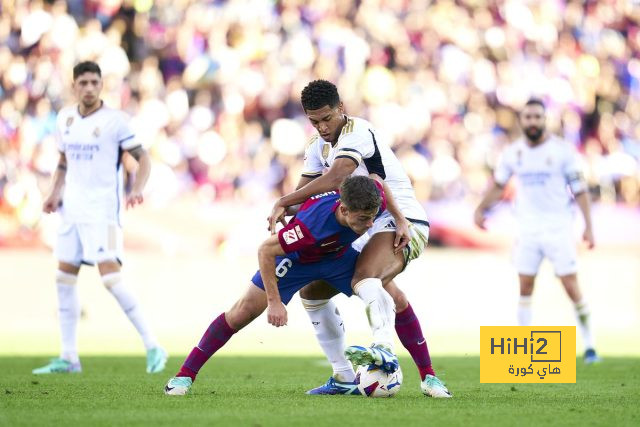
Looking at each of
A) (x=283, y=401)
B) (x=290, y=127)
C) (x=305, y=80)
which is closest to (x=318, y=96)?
(x=283, y=401)

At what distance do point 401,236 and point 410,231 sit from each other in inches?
11.4

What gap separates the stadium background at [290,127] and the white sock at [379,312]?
6159 millimetres

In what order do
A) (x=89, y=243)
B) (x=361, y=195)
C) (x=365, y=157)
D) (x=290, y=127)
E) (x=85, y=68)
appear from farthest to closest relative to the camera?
(x=290, y=127) → (x=89, y=243) → (x=85, y=68) → (x=365, y=157) → (x=361, y=195)

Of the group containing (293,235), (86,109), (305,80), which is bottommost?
(293,235)

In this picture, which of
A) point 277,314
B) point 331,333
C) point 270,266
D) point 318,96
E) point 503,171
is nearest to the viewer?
point 277,314

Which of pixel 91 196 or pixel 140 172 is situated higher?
pixel 140 172

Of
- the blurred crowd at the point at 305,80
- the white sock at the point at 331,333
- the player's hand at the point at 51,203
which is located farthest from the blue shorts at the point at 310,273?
the blurred crowd at the point at 305,80

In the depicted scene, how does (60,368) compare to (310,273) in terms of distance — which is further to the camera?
(60,368)

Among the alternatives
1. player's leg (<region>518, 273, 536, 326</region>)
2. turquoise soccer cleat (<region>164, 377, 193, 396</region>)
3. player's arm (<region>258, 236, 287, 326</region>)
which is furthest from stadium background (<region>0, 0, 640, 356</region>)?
player's arm (<region>258, 236, 287, 326</region>)

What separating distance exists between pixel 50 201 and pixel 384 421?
495 centimetres

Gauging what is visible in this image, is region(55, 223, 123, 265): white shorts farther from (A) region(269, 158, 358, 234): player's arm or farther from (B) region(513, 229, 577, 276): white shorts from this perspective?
(B) region(513, 229, 577, 276): white shorts

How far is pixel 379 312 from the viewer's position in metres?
6.25

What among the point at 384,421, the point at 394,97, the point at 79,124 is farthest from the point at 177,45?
the point at 384,421

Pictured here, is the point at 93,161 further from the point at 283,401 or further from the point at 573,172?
the point at 573,172
